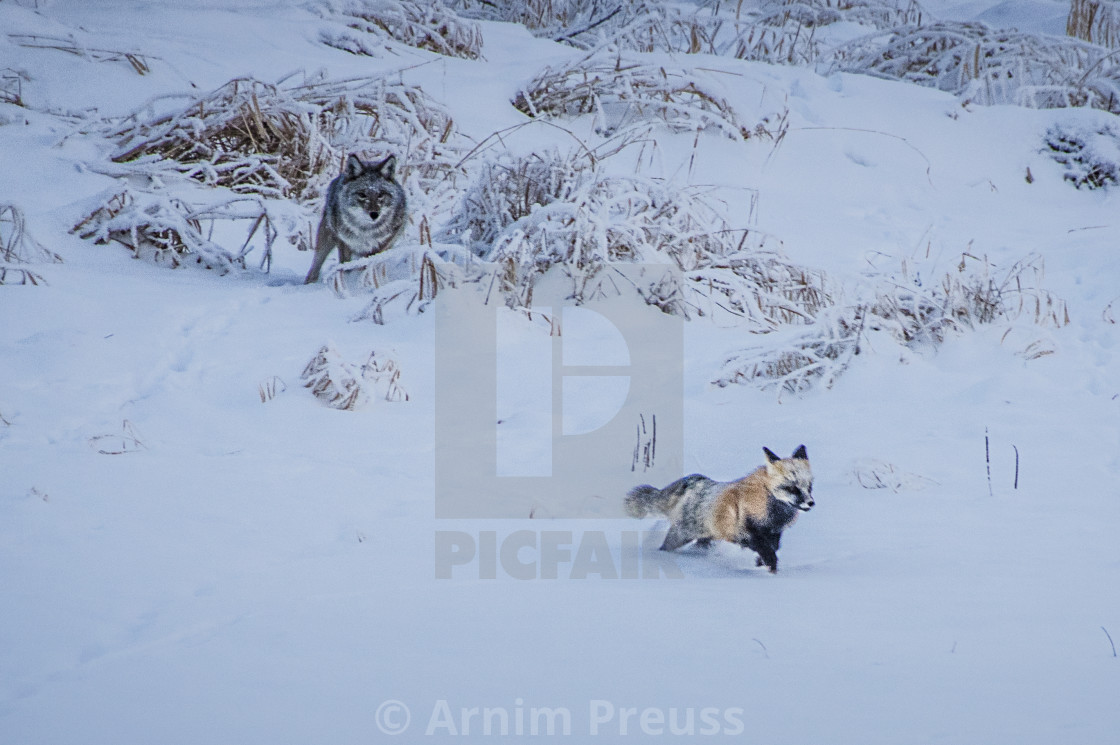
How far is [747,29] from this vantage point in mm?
10578

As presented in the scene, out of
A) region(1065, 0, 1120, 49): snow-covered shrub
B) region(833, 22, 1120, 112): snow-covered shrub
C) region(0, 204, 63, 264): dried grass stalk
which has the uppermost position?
region(1065, 0, 1120, 49): snow-covered shrub

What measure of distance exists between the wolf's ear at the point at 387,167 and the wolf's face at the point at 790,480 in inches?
159

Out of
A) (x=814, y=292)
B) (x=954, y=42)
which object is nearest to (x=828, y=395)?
(x=814, y=292)

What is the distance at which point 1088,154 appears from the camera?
778 centimetres

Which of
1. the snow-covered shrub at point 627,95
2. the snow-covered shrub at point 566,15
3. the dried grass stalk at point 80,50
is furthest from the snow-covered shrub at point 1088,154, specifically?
the dried grass stalk at point 80,50

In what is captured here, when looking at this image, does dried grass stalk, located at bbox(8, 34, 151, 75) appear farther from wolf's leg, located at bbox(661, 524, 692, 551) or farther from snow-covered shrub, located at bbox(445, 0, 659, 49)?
wolf's leg, located at bbox(661, 524, 692, 551)

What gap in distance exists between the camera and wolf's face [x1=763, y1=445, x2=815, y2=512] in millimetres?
2545

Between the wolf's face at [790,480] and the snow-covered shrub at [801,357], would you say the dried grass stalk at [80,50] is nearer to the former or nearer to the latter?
the snow-covered shrub at [801,357]

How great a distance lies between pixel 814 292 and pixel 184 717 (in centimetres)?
447

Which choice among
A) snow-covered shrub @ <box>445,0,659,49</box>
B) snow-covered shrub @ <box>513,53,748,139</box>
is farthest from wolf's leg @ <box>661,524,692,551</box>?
snow-covered shrub @ <box>445,0,659,49</box>

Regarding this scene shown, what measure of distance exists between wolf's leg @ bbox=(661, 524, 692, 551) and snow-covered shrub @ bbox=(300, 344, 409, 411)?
5.74 feet

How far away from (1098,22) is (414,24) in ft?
27.2

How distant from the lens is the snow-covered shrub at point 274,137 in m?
6.57

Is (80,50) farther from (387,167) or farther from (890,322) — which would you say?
(890,322)
